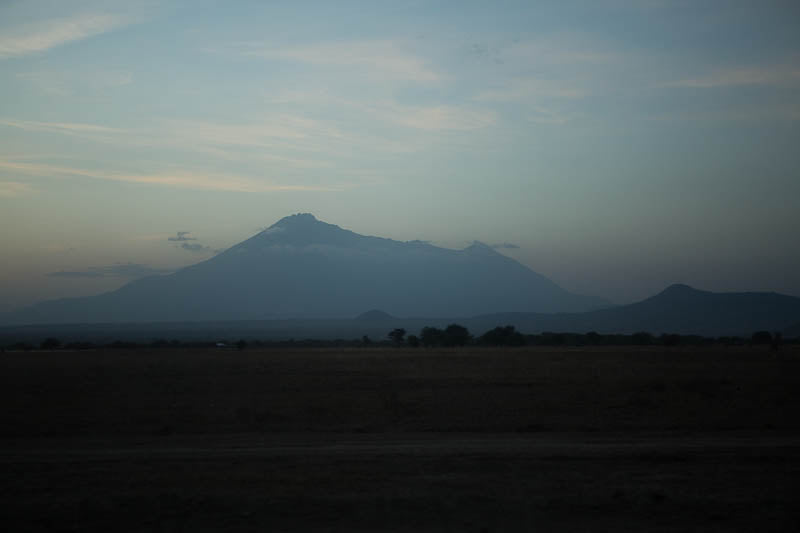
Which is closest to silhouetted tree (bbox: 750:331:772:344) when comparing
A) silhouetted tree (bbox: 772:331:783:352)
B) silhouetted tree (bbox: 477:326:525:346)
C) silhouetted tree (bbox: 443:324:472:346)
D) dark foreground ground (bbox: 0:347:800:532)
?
silhouetted tree (bbox: 772:331:783:352)

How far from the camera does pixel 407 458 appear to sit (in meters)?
13.3

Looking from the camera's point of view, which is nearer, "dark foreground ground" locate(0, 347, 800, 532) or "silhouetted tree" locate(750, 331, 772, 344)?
"dark foreground ground" locate(0, 347, 800, 532)

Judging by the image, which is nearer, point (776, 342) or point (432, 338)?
point (776, 342)

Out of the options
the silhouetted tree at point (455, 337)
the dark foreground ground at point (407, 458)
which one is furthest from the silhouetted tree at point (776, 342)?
the dark foreground ground at point (407, 458)

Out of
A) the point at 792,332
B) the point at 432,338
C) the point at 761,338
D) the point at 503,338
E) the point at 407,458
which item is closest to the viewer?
the point at 407,458

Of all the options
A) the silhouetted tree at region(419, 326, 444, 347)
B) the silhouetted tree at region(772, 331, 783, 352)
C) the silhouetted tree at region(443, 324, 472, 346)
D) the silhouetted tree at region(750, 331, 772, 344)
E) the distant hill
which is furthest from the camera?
the distant hill

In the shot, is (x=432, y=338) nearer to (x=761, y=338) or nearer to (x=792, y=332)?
Result: (x=761, y=338)

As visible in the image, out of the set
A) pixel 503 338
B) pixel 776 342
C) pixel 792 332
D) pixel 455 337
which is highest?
pixel 776 342

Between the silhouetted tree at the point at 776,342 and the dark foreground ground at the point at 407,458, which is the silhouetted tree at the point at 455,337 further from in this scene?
the dark foreground ground at the point at 407,458

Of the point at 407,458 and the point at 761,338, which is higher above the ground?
the point at 407,458

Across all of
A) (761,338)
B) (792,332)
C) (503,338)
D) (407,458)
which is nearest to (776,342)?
(761,338)

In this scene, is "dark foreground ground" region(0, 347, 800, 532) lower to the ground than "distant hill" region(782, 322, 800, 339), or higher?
higher

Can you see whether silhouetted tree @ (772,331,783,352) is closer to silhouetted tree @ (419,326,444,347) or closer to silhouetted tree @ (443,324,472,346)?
silhouetted tree @ (443,324,472,346)

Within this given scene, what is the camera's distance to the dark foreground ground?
31.3 ft
